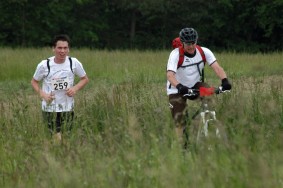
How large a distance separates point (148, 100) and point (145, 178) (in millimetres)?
4536

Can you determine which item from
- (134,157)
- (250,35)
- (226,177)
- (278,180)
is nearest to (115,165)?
(134,157)

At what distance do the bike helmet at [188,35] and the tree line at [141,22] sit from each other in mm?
38996

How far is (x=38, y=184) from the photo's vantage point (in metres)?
4.85

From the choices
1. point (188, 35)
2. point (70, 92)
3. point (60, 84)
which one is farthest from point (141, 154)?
point (60, 84)

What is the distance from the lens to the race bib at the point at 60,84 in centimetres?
796

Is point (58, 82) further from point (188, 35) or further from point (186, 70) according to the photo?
point (188, 35)

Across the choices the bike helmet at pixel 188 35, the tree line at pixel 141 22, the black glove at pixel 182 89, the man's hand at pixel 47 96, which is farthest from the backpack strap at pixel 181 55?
the tree line at pixel 141 22

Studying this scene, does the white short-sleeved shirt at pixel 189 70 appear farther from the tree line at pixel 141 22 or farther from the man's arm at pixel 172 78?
the tree line at pixel 141 22

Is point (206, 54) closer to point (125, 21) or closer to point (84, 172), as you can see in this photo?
point (84, 172)

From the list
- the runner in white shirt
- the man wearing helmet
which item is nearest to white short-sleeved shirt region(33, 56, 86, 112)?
the runner in white shirt

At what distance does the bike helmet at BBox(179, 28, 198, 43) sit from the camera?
7500 mm

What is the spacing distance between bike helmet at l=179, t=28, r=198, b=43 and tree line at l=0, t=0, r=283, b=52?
128 ft

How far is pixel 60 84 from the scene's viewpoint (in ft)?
26.2

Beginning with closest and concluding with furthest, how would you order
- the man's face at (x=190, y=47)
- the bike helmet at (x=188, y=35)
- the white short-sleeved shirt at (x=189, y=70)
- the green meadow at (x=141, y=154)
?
the green meadow at (x=141, y=154)
the bike helmet at (x=188, y=35)
the man's face at (x=190, y=47)
the white short-sleeved shirt at (x=189, y=70)
